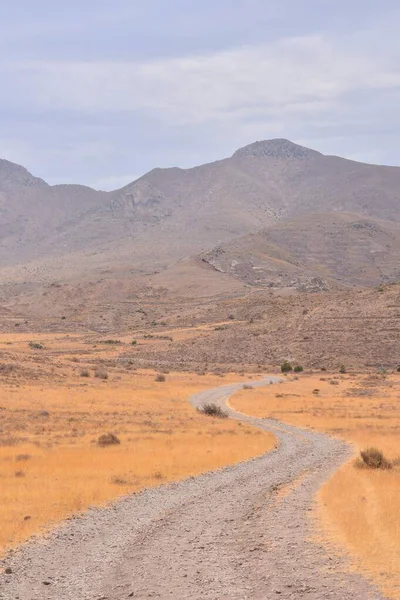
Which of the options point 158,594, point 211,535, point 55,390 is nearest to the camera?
point 158,594

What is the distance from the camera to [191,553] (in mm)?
14266

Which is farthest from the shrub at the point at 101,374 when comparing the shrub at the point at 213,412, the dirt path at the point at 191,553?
the dirt path at the point at 191,553

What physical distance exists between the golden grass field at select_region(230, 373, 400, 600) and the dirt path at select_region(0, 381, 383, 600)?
2.13 feet

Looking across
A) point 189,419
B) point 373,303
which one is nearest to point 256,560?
point 189,419

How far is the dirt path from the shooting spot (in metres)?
11.9

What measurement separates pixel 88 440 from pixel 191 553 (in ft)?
64.9

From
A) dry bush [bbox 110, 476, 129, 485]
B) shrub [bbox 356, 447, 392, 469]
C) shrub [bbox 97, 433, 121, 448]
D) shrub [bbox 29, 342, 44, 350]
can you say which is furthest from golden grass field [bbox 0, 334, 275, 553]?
shrub [bbox 29, 342, 44, 350]

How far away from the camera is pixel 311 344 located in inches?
3959

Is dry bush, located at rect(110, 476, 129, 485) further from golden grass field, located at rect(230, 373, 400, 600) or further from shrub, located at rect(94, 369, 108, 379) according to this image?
shrub, located at rect(94, 369, 108, 379)

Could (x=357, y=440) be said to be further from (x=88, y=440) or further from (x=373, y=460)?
(x=88, y=440)

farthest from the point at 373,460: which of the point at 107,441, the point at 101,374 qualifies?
the point at 101,374

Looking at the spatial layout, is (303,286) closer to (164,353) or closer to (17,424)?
(164,353)

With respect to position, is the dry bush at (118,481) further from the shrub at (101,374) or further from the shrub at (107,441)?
the shrub at (101,374)

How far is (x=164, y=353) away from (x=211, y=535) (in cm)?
8869
